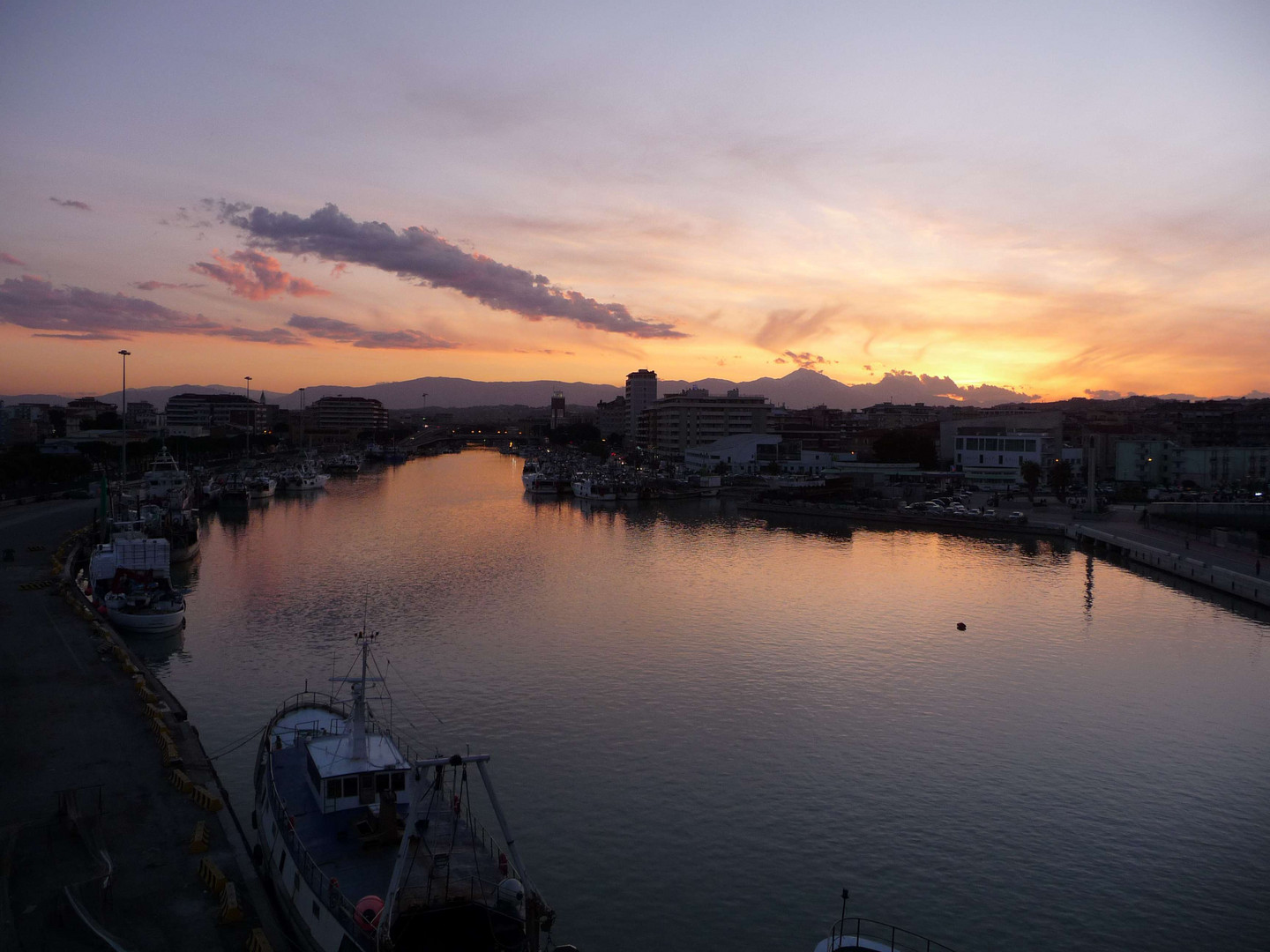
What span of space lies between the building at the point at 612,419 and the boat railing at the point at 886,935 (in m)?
84.5

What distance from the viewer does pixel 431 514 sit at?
105ft

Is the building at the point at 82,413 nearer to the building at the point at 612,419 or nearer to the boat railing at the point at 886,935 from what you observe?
the building at the point at 612,419

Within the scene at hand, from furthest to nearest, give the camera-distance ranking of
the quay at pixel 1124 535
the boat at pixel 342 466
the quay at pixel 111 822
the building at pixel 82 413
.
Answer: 1. the building at pixel 82 413
2. the boat at pixel 342 466
3. the quay at pixel 1124 535
4. the quay at pixel 111 822

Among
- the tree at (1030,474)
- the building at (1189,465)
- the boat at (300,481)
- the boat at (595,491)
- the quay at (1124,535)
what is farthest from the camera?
the boat at (300,481)

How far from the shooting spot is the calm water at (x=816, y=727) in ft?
21.3

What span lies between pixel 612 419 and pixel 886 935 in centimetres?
9084

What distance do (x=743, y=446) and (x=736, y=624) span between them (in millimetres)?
34331

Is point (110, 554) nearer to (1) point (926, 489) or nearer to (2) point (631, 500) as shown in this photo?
(2) point (631, 500)

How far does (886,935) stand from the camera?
5.93m

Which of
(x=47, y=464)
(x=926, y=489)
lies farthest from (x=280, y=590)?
(x=926, y=489)

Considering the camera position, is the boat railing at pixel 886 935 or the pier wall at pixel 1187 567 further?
the pier wall at pixel 1187 567

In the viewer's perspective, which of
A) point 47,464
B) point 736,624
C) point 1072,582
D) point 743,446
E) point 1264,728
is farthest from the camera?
point 743,446

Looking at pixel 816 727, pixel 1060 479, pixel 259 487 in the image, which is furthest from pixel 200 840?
pixel 1060 479

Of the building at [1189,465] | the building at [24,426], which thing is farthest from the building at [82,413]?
the building at [1189,465]
